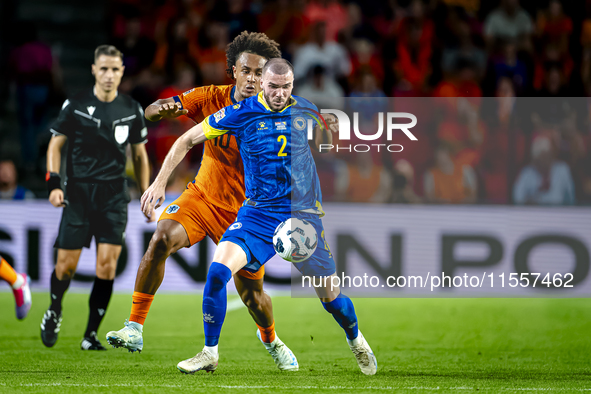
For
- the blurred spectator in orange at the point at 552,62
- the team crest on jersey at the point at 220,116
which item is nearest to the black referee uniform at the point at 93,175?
the team crest on jersey at the point at 220,116

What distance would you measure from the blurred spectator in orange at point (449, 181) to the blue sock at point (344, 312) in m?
3.54

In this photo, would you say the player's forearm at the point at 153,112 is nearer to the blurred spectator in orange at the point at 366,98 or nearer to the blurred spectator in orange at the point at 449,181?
the blurred spectator in orange at the point at 366,98

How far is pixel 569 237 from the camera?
26.2 feet

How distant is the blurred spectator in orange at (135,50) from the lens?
10.6 meters

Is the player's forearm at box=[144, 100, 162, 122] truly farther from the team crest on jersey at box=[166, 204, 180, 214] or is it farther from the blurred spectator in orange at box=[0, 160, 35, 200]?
the blurred spectator in orange at box=[0, 160, 35, 200]

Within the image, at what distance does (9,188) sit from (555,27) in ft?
Answer: 25.7

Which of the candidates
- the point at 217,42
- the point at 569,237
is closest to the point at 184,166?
the point at 217,42

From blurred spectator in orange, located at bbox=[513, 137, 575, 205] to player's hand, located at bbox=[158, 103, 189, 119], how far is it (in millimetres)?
4408

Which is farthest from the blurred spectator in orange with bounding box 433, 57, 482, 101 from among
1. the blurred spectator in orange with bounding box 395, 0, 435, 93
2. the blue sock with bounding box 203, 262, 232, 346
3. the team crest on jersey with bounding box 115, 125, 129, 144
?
the blue sock with bounding box 203, 262, 232, 346

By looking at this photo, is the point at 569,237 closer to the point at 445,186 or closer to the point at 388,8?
the point at 445,186

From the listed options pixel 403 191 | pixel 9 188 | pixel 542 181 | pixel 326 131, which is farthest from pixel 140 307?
pixel 542 181

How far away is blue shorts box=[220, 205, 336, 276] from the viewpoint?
4617 millimetres

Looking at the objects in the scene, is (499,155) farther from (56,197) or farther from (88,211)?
(56,197)

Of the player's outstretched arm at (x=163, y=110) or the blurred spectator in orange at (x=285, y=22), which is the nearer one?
the player's outstretched arm at (x=163, y=110)
